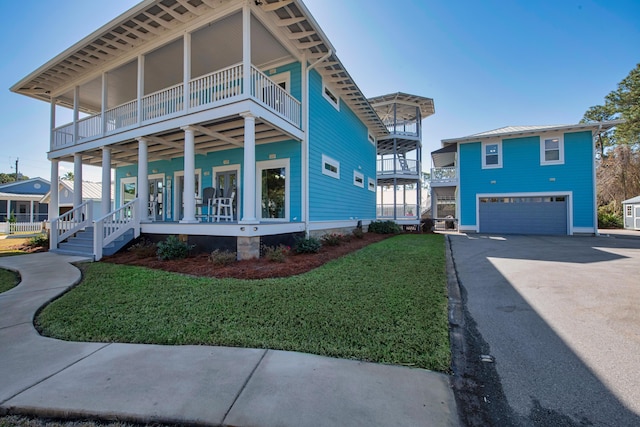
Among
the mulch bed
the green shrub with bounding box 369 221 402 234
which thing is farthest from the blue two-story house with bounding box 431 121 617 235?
the mulch bed

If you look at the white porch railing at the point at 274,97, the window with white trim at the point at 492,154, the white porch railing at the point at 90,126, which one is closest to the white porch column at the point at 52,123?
the white porch railing at the point at 90,126

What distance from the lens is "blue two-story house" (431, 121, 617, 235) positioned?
1423cm

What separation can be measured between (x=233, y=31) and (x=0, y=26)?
32.4 ft

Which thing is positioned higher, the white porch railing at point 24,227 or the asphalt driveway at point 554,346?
the white porch railing at point 24,227

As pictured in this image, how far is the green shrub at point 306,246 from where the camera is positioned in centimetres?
777

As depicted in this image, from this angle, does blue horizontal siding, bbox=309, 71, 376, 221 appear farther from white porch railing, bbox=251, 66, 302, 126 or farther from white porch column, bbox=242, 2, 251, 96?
white porch column, bbox=242, 2, 251, 96

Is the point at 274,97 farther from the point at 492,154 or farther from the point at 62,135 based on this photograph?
the point at 492,154

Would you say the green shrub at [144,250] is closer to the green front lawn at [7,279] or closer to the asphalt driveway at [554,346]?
the green front lawn at [7,279]

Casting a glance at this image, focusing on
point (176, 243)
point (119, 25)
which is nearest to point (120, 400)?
point (176, 243)

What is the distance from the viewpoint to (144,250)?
291 inches

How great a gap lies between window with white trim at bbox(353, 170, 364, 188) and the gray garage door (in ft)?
25.0

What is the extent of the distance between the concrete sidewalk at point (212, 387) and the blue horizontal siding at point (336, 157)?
6.84 meters

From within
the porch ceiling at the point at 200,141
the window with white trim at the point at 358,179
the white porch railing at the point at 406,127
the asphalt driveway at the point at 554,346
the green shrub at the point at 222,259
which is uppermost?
the white porch railing at the point at 406,127

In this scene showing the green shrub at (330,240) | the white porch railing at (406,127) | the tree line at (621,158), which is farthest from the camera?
the tree line at (621,158)
